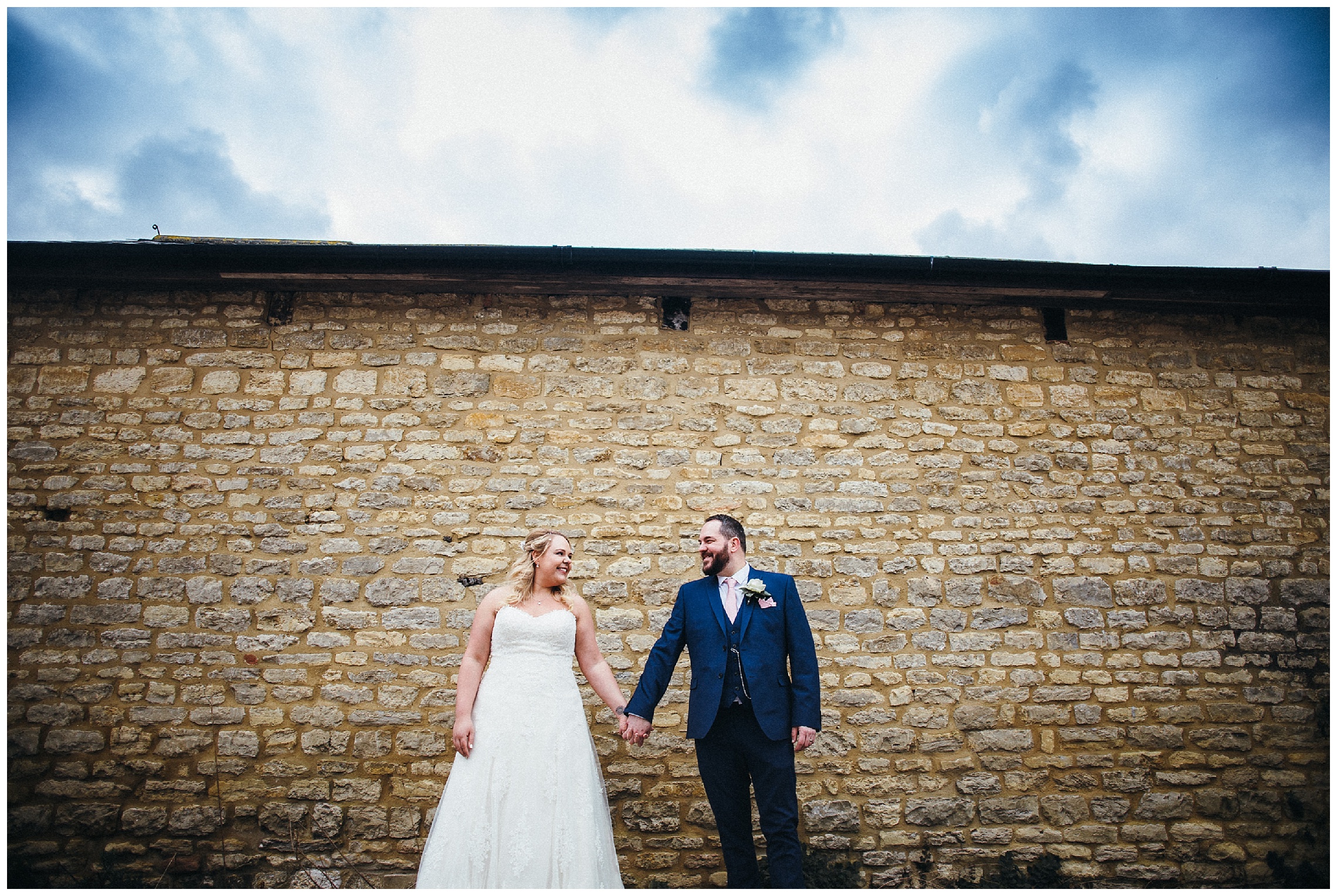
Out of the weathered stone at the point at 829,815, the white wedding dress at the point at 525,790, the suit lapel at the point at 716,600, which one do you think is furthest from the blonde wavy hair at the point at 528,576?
the weathered stone at the point at 829,815

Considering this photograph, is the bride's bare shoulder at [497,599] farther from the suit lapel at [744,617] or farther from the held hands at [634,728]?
the suit lapel at [744,617]

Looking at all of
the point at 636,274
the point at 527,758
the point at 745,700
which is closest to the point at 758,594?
the point at 745,700

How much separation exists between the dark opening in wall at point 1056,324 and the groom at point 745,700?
293 centimetres

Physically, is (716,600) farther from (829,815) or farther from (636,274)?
(636,274)

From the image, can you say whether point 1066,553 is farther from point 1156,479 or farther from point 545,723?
point 545,723

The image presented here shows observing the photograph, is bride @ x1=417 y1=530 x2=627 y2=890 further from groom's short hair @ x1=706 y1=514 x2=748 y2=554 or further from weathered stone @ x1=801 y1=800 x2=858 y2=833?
weathered stone @ x1=801 y1=800 x2=858 y2=833

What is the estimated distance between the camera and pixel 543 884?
2.49 m

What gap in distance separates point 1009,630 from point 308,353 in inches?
195

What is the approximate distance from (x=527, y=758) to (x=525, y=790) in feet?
0.41

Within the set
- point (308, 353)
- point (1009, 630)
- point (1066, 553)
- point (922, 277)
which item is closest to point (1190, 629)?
point (1066, 553)

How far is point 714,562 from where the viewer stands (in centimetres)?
300

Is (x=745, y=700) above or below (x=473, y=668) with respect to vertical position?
below

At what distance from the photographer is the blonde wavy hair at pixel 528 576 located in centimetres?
297

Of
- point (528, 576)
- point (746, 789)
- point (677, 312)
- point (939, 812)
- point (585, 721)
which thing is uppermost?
point (677, 312)
